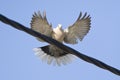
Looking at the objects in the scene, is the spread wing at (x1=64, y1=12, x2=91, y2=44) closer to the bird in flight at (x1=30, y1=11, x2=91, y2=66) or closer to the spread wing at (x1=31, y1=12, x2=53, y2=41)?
the bird in flight at (x1=30, y1=11, x2=91, y2=66)

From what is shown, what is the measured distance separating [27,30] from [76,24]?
5.45 m

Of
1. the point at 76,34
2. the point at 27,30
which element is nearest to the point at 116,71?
the point at 27,30

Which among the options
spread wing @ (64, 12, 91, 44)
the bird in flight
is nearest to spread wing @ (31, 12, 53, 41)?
the bird in flight

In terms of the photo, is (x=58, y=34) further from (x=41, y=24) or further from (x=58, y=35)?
(x=41, y=24)

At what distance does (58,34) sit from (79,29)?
710 millimetres

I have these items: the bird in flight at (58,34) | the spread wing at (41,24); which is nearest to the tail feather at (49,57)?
the bird in flight at (58,34)

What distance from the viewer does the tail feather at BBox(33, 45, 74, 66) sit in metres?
8.64

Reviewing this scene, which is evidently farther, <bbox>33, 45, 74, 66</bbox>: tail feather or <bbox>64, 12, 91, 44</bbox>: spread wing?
<bbox>64, 12, 91, 44</bbox>: spread wing

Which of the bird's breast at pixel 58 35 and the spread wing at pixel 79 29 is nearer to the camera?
the bird's breast at pixel 58 35

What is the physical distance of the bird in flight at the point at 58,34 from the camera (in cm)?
872

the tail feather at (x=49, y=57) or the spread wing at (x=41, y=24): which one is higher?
the spread wing at (x=41, y=24)

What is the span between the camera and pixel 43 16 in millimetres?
8836

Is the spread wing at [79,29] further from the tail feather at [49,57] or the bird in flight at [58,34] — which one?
the tail feather at [49,57]

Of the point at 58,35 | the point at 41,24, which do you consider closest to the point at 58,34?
the point at 58,35
